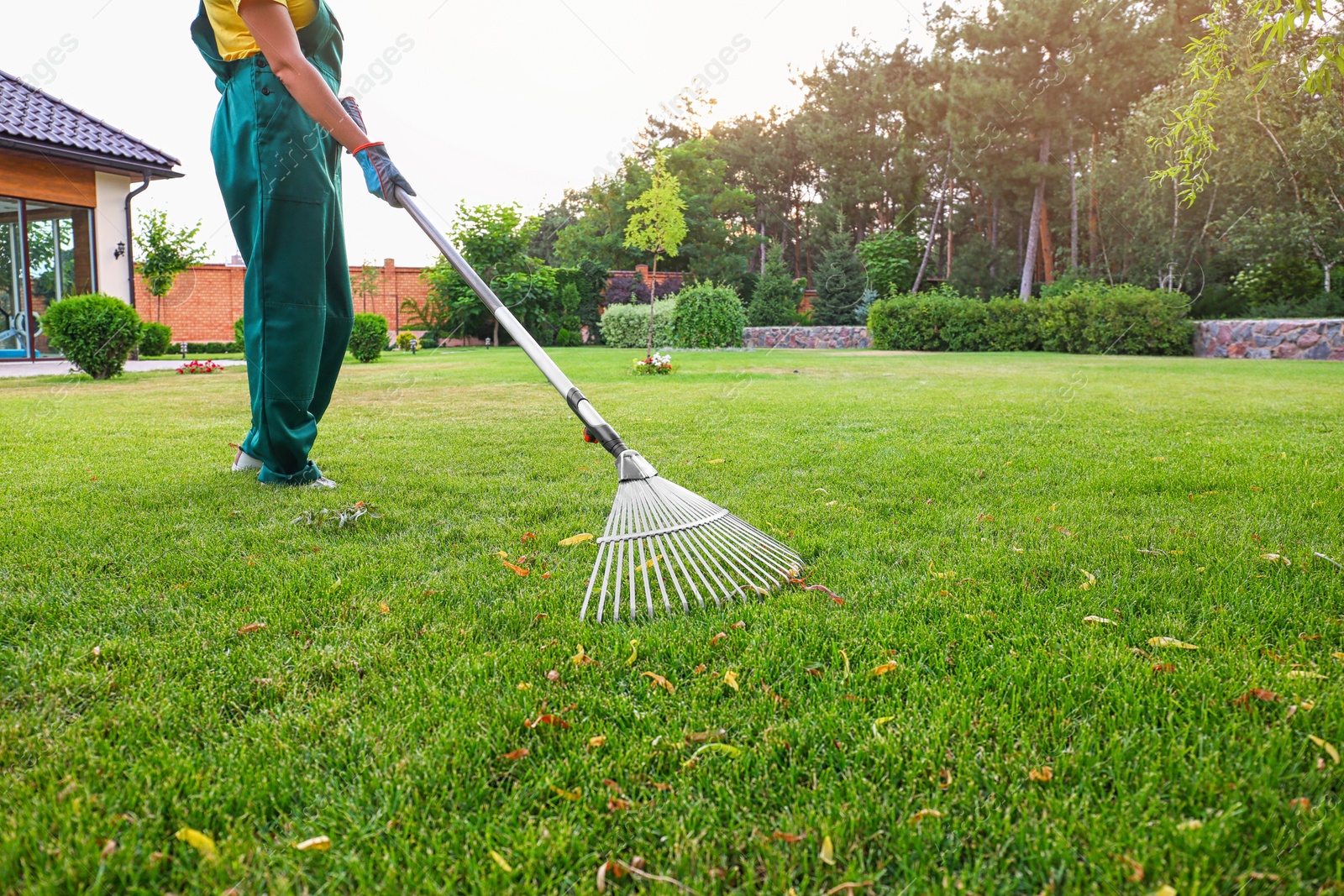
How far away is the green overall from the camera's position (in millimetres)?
2693

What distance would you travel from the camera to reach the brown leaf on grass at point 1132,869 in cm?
95

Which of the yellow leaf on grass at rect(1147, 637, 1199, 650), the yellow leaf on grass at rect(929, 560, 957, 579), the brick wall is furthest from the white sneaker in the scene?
the brick wall

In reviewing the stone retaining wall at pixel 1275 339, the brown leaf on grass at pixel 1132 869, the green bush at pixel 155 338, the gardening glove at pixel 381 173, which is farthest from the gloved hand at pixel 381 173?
the stone retaining wall at pixel 1275 339

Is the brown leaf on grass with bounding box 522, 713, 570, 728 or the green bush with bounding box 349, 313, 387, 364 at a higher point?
the green bush with bounding box 349, 313, 387, 364

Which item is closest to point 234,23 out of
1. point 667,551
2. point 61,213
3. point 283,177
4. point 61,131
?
point 283,177

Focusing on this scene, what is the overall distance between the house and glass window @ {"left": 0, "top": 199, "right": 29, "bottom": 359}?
12mm

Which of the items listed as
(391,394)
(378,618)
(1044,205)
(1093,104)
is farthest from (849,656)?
→ (1044,205)

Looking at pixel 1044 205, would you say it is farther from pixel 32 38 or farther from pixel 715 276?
pixel 32 38

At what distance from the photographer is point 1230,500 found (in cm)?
284

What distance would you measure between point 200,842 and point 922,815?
942 mm

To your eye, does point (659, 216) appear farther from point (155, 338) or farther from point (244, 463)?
point (244, 463)

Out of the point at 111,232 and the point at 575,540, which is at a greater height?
the point at 111,232

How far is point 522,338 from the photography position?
8.36 feet

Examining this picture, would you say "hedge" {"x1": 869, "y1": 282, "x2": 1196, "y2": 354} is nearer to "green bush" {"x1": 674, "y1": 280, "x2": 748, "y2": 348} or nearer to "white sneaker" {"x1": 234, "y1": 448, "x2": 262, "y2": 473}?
"green bush" {"x1": 674, "y1": 280, "x2": 748, "y2": 348}
